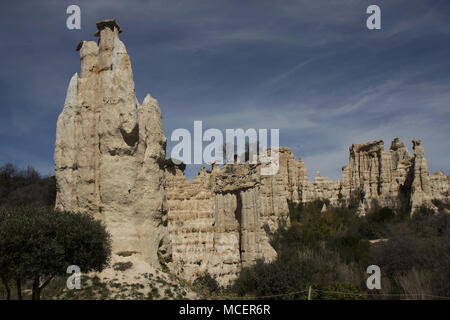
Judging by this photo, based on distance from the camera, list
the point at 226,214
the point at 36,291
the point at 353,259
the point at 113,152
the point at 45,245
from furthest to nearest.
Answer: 1. the point at 353,259
2. the point at 226,214
3. the point at 113,152
4. the point at 36,291
5. the point at 45,245

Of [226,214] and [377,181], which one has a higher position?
[377,181]

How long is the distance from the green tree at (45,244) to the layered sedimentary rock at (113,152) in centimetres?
212

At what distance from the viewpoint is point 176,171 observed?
37312 mm

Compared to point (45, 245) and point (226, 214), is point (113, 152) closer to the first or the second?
point (45, 245)

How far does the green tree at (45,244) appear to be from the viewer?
1066cm

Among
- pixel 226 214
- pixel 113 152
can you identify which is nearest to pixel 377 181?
pixel 226 214

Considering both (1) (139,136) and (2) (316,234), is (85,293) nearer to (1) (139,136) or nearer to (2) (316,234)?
(1) (139,136)

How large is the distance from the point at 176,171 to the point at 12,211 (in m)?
25.0

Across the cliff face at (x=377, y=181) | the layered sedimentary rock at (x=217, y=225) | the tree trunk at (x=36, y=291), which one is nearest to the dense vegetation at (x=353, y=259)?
the layered sedimentary rock at (x=217, y=225)

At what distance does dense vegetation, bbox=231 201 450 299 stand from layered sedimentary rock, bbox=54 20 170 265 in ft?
28.2

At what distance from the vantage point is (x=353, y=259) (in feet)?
106

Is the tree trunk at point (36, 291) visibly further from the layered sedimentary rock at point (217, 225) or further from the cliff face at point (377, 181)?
the cliff face at point (377, 181)

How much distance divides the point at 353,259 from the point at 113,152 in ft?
80.7
